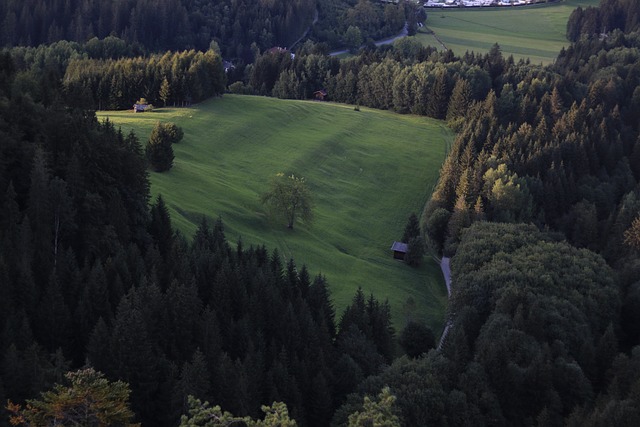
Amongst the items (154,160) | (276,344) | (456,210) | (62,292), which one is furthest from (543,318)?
(154,160)

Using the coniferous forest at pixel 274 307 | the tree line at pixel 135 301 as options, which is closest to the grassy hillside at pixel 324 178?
the coniferous forest at pixel 274 307

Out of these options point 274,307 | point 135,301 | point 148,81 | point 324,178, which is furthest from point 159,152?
point 135,301

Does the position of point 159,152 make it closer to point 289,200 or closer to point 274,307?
point 289,200

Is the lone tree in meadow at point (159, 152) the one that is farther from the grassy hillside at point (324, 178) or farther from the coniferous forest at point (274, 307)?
the coniferous forest at point (274, 307)

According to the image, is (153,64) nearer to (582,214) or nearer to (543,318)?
(582,214)

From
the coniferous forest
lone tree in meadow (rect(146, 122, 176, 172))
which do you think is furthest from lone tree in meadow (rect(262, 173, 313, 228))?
the coniferous forest

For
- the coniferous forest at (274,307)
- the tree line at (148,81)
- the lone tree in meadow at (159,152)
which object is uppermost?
the tree line at (148,81)

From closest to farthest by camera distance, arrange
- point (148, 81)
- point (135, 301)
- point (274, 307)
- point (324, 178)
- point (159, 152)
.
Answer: point (135, 301), point (274, 307), point (159, 152), point (324, 178), point (148, 81)
